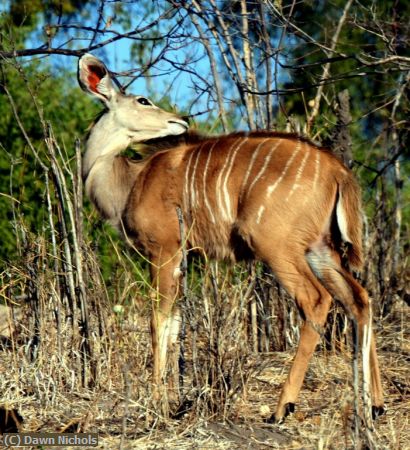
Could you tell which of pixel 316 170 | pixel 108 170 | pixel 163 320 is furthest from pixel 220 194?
pixel 108 170

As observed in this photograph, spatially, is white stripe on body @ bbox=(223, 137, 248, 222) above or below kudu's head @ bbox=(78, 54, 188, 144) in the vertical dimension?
below

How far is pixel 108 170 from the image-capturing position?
19.4 ft

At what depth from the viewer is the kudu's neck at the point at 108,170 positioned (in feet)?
19.1

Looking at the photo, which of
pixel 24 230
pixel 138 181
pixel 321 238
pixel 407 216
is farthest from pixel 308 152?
pixel 407 216

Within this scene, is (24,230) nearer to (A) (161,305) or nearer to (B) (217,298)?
(A) (161,305)

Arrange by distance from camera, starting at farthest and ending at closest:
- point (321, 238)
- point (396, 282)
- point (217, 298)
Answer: point (396, 282) → point (321, 238) → point (217, 298)

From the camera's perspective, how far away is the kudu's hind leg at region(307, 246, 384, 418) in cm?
462

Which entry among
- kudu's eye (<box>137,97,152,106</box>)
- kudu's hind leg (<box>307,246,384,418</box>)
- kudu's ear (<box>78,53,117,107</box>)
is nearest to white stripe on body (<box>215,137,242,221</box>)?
kudu's hind leg (<box>307,246,384,418</box>)

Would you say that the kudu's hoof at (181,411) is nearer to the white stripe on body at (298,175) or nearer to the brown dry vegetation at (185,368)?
the brown dry vegetation at (185,368)

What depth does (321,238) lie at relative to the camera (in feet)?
16.4

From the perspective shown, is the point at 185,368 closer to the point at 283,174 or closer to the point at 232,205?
the point at 232,205

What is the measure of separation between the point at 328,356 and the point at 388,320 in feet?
2.92

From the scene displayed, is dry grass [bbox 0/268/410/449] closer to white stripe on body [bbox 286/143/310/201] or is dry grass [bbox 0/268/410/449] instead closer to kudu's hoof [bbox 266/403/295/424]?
kudu's hoof [bbox 266/403/295/424]

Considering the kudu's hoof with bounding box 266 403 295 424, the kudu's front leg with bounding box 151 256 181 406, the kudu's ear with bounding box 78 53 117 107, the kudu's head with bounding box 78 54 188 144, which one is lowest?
the kudu's hoof with bounding box 266 403 295 424
